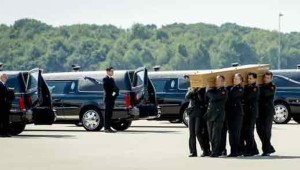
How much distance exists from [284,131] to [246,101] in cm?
946

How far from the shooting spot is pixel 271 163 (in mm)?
18031

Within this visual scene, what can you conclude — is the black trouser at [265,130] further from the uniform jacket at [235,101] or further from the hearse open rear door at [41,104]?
the hearse open rear door at [41,104]

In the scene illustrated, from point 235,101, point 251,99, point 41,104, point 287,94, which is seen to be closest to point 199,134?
point 235,101

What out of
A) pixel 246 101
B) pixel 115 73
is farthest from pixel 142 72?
pixel 246 101

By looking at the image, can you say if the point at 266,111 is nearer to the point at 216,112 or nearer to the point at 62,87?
the point at 216,112

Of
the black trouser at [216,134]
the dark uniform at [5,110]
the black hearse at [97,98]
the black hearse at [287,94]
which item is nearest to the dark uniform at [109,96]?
the black hearse at [97,98]

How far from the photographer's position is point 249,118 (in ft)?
64.7

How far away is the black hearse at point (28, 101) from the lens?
2692 centimetres

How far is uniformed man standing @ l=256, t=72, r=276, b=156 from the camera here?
19.8 m

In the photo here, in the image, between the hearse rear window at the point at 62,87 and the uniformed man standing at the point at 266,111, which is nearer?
the uniformed man standing at the point at 266,111

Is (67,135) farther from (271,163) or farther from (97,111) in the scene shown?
(271,163)

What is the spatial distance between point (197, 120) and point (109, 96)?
31.7ft

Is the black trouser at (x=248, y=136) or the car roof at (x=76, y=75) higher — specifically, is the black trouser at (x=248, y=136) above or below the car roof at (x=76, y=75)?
below

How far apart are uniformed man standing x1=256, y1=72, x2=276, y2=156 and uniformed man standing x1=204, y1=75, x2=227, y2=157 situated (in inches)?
35.3
